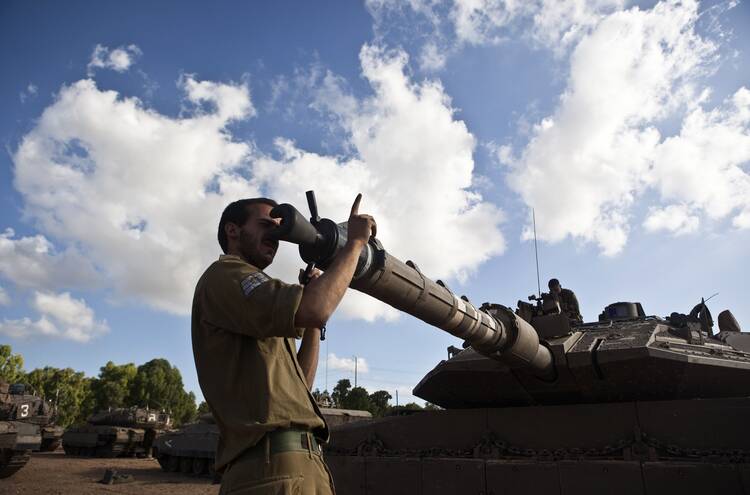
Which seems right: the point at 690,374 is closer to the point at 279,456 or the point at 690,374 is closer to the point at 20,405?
the point at 279,456

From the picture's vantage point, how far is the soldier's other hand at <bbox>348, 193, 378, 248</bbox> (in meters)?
2.53

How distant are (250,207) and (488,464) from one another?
466 centimetres

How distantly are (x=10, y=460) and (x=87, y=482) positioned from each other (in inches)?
84.3

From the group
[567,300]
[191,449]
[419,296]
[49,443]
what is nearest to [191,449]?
[191,449]

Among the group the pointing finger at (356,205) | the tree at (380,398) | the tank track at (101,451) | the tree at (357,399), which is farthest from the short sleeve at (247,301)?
the tree at (380,398)

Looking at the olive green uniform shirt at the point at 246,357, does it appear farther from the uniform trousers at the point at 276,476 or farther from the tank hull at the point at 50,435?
the tank hull at the point at 50,435

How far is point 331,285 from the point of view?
2270 millimetres

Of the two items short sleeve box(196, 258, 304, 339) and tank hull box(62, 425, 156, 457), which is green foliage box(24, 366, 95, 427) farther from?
short sleeve box(196, 258, 304, 339)

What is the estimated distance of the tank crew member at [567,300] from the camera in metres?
9.06

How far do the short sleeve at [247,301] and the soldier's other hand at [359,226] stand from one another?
0.44 m

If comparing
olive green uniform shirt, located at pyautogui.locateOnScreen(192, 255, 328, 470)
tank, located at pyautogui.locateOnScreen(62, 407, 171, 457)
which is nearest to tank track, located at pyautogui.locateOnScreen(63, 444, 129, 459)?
tank, located at pyautogui.locateOnScreen(62, 407, 171, 457)

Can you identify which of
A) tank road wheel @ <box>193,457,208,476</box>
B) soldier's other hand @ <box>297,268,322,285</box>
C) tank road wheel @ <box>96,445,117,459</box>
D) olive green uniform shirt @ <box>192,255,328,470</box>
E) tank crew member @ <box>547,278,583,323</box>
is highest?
tank crew member @ <box>547,278,583,323</box>

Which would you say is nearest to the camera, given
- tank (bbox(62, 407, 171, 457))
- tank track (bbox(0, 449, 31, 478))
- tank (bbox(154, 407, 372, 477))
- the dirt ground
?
the dirt ground

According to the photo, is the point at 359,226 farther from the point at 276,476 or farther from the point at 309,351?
the point at 276,476
